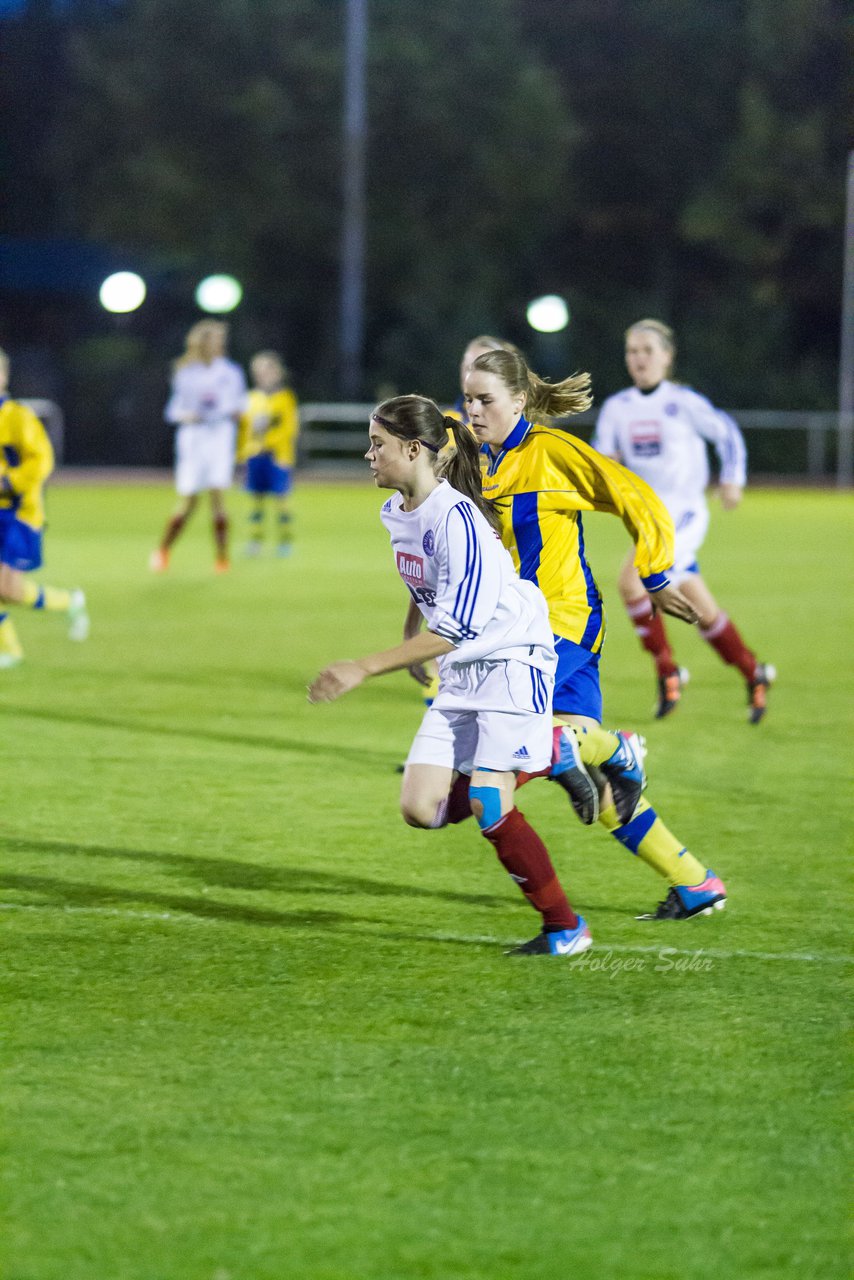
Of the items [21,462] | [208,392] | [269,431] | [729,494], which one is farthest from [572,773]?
[269,431]

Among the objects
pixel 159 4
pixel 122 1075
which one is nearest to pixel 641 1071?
pixel 122 1075

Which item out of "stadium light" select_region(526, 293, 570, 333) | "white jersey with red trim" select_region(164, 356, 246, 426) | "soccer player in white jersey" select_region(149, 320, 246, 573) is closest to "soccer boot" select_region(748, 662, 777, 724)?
"soccer player in white jersey" select_region(149, 320, 246, 573)

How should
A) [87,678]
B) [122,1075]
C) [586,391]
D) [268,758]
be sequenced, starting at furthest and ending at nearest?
[87,678]
[268,758]
[586,391]
[122,1075]

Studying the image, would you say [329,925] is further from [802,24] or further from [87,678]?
[802,24]

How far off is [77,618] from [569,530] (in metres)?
7.21

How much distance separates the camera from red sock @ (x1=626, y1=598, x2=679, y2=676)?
9898 millimetres

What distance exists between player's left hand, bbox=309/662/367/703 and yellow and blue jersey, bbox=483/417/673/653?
3.57 feet

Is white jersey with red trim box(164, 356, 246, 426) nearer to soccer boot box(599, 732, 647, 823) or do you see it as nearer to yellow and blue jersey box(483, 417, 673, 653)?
yellow and blue jersey box(483, 417, 673, 653)

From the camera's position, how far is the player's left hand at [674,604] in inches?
217

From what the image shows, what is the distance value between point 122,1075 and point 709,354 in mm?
34664

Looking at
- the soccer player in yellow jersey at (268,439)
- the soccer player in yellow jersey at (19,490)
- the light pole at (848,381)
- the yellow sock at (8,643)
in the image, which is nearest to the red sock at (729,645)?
the soccer player in yellow jersey at (19,490)

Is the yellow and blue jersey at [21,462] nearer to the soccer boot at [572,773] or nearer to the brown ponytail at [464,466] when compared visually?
the brown ponytail at [464,466]

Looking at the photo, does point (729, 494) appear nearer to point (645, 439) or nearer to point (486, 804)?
point (645, 439)

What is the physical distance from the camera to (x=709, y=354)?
37750mm
